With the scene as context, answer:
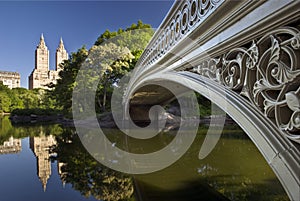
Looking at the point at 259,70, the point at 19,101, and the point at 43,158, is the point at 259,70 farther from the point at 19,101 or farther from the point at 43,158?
the point at 19,101

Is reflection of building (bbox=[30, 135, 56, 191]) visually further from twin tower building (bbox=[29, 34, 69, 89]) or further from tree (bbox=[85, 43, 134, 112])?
twin tower building (bbox=[29, 34, 69, 89])

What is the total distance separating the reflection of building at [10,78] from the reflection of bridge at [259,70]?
159 feet

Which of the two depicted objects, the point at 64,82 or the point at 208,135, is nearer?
the point at 208,135

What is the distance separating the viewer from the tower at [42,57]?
52.5 meters

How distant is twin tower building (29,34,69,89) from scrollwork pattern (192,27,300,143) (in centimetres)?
4720

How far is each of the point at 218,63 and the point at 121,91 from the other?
13.2 meters

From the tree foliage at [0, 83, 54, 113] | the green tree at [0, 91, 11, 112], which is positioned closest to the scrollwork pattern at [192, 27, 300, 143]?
the tree foliage at [0, 83, 54, 113]

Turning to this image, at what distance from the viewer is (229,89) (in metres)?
1.60

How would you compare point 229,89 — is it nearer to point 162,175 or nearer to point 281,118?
point 281,118

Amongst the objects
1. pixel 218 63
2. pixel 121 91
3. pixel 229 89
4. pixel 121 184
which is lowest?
pixel 121 184

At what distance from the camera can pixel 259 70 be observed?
1239 mm

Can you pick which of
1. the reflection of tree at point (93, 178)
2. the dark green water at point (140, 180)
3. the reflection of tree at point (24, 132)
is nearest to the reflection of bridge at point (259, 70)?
the dark green water at point (140, 180)

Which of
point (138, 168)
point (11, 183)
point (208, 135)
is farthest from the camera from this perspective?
point (208, 135)

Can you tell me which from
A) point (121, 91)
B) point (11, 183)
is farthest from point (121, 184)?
point (121, 91)
